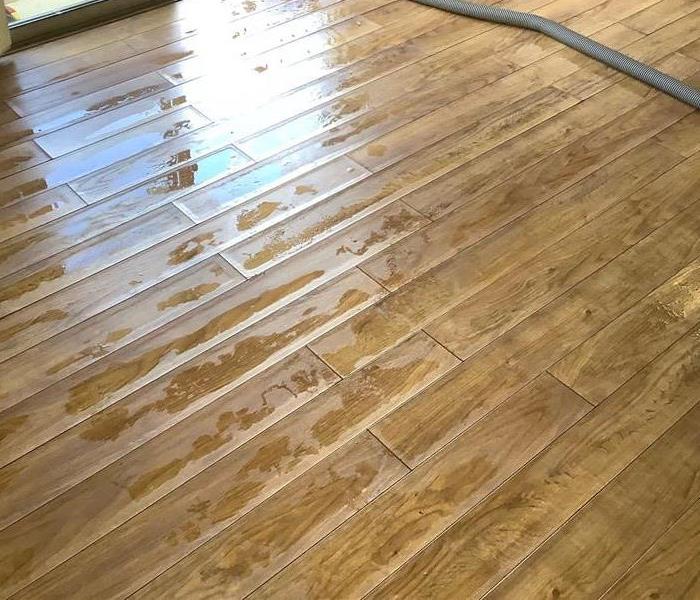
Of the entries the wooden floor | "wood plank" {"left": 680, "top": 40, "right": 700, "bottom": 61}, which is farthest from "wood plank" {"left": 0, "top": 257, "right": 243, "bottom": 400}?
"wood plank" {"left": 680, "top": 40, "right": 700, "bottom": 61}

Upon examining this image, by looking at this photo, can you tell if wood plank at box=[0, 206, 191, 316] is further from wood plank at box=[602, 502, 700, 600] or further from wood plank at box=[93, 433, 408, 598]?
wood plank at box=[602, 502, 700, 600]

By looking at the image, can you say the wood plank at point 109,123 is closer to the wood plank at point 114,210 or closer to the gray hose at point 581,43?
the wood plank at point 114,210

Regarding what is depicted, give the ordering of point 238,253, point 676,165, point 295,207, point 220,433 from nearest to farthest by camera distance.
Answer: point 220,433
point 238,253
point 295,207
point 676,165

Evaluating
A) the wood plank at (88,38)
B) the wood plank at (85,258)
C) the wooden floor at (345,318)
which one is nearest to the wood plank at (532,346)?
the wooden floor at (345,318)

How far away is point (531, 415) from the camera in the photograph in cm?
158

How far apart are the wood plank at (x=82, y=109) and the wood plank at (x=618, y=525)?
1657 millimetres

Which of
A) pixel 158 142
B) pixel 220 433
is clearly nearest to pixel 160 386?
pixel 220 433

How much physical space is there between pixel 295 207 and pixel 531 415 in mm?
804

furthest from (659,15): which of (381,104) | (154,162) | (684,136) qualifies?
(154,162)

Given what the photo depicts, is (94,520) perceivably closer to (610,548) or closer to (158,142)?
(610,548)

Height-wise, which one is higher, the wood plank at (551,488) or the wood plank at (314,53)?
the wood plank at (314,53)

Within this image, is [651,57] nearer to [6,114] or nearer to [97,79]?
[97,79]

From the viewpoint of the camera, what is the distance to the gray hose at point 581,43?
2436 millimetres

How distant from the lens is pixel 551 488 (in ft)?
4.82
